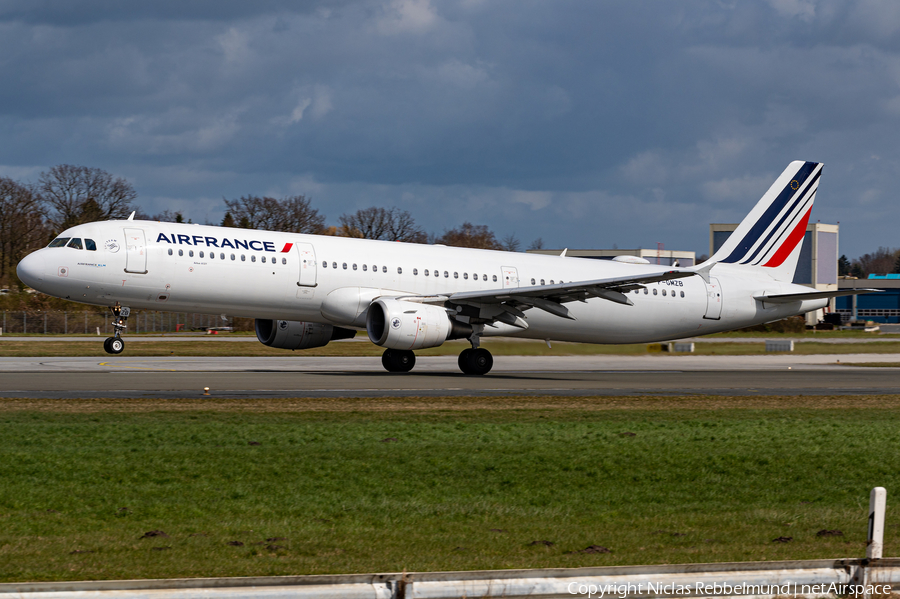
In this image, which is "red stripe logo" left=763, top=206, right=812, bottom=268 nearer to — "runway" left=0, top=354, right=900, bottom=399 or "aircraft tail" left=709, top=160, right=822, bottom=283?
"aircraft tail" left=709, top=160, right=822, bottom=283

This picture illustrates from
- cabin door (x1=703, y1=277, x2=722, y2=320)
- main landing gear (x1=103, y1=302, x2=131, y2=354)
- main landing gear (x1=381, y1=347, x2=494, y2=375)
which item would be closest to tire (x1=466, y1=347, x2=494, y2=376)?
main landing gear (x1=381, y1=347, x2=494, y2=375)

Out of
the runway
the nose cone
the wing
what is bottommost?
the runway

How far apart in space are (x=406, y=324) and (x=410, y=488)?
15.3m

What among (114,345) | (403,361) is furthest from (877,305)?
(114,345)

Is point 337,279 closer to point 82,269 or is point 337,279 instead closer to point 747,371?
point 82,269

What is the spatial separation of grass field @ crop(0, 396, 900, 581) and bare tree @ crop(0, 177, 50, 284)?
80249 millimetres

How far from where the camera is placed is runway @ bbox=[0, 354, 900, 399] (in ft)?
72.5

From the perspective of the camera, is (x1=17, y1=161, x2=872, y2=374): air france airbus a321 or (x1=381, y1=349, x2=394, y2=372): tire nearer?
(x1=17, y1=161, x2=872, y2=374): air france airbus a321

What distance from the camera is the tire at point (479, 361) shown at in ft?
97.2

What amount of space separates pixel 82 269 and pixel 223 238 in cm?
399

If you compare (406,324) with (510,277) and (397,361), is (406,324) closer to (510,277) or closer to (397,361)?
(397,361)

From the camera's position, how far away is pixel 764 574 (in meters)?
6.24

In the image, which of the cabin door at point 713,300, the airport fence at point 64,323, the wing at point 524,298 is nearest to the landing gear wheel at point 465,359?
the wing at point 524,298

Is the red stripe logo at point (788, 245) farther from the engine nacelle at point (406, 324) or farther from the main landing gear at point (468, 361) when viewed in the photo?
the engine nacelle at point (406, 324)
